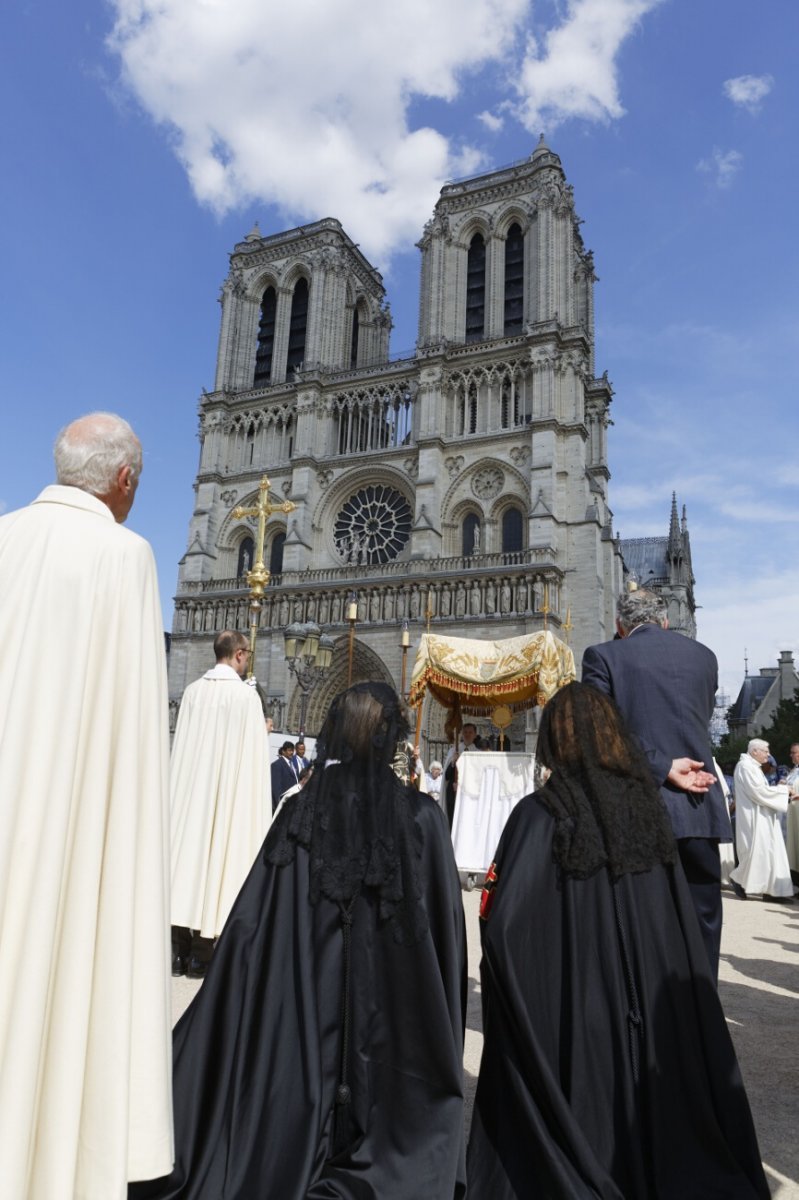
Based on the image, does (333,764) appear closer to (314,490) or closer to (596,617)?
(596,617)

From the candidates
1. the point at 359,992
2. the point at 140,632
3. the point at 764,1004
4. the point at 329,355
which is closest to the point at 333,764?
the point at 359,992

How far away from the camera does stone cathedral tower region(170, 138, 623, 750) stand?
27.0 meters

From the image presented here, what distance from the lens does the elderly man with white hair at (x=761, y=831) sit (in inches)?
388

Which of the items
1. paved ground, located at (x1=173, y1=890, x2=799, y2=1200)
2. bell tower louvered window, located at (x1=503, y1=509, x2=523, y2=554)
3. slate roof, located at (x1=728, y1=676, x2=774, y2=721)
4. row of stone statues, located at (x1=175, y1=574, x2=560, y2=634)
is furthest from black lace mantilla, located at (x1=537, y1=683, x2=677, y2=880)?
slate roof, located at (x1=728, y1=676, x2=774, y2=721)

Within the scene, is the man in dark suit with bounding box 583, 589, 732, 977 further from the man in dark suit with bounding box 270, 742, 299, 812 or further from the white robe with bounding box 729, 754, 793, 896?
the white robe with bounding box 729, 754, 793, 896

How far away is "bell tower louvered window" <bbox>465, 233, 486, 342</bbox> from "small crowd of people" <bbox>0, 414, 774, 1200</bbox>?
3061cm

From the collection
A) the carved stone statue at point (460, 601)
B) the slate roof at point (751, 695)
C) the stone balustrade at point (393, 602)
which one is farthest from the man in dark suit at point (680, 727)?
the slate roof at point (751, 695)

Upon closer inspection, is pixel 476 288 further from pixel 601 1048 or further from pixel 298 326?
pixel 601 1048

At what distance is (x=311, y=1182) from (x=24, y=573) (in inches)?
73.8

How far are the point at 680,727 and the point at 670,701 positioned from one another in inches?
4.2

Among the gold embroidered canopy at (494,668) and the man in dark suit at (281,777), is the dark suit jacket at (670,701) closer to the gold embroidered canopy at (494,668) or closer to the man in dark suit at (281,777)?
the man in dark suit at (281,777)

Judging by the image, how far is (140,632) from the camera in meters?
1.89

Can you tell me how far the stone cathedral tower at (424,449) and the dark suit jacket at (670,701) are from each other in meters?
21.4

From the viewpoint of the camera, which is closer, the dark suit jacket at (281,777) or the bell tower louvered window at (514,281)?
the dark suit jacket at (281,777)
